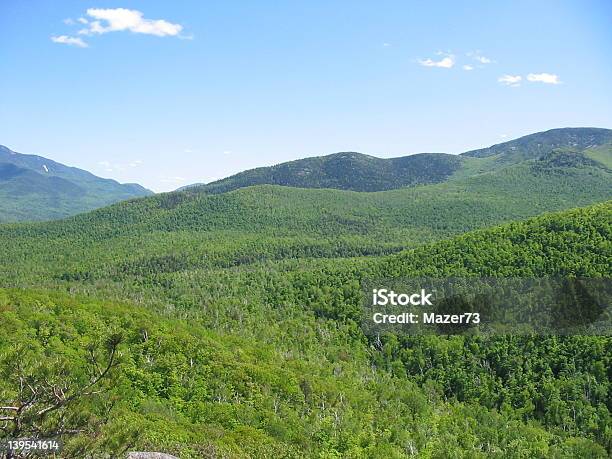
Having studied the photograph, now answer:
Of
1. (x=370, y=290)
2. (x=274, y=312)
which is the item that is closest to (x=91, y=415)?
(x=274, y=312)

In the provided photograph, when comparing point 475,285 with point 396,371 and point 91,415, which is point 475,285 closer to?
point 396,371

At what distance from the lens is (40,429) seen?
15312 mm

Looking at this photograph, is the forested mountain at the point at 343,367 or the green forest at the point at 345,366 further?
the forested mountain at the point at 343,367

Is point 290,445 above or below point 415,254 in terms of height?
below

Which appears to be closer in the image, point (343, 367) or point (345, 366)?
point (343, 367)

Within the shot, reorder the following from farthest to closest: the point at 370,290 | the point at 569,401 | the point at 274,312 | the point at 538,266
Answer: the point at 370,290 < the point at 274,312 < the point at 538,266 < the point at 569,401

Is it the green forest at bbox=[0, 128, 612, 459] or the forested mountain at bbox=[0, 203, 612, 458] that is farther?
the forested mountain at bbox=[0, 203, 612, 458]

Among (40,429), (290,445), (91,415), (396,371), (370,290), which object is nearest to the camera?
(40,429)

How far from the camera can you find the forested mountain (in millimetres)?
76375

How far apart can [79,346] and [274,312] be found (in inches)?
2922

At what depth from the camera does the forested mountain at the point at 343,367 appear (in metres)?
76.4

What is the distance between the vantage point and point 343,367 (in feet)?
393

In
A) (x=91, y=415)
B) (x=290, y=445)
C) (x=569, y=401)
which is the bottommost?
(x=569, y=401)

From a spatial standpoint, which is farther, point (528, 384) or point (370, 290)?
point (370, 290)
